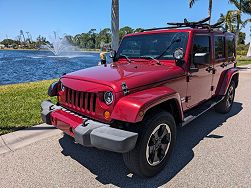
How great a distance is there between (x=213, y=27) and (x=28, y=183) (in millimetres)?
4672

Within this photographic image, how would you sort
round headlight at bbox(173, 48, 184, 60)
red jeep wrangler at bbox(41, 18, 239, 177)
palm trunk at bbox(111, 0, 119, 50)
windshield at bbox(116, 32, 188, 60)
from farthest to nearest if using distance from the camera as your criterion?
1. palm trunk at bbox(111, 0, 119, 50)
2. windshield at bbox(116, 32, 188, 60)
3. round headlight at bbox(173, 48, 184, 60)
4. red jeep wrangler at bbox(41, 18, 239, 177)

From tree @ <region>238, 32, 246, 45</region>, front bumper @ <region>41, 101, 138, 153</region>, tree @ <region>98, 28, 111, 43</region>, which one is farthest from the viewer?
tree @ <region>98, 28, 111, 43</region>

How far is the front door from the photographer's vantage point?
14.1 feet

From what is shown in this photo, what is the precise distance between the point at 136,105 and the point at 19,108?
4.15 metres

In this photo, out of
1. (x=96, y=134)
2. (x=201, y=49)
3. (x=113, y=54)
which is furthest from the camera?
(x=113, y=54)

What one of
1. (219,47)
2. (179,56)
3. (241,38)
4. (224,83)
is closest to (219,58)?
(219,47)

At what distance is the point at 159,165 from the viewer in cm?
349

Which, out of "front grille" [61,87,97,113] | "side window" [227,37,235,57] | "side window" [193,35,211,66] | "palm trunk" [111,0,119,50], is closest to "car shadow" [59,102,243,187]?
"front grille" [61,87,97,113]

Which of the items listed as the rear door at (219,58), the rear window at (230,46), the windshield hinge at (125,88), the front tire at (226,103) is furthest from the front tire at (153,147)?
the rear window at (230,46)

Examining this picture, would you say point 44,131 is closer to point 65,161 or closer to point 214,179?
point 65,161

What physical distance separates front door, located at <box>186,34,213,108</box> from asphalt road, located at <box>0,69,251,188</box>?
782mm

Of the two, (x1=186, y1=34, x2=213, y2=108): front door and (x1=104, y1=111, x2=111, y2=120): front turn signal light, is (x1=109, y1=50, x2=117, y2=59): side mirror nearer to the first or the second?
(x1=186, y1=34, x2=213, y2=108): front door

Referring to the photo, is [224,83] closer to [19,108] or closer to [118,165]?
[118,165]

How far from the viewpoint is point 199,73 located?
4.63 metres
